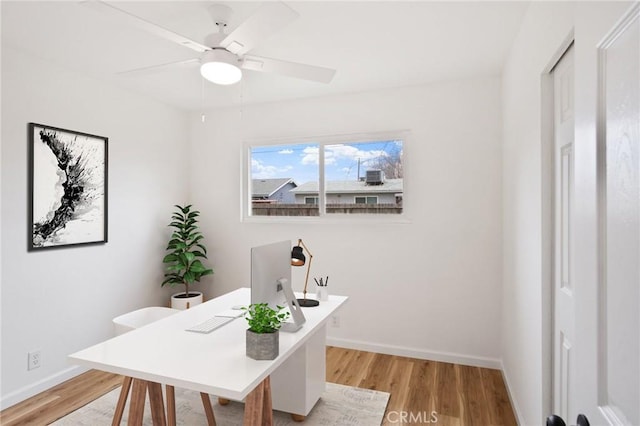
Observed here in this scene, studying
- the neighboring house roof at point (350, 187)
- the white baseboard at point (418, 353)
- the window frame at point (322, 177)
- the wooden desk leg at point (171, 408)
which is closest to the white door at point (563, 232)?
the white baseboard at point (418, 353)

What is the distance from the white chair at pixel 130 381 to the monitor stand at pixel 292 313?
0.73 m

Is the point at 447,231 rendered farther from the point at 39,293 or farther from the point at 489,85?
the point at 39,293

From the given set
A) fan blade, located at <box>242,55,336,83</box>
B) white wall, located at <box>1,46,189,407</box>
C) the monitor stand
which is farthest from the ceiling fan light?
white wall, located at <box>1,46,189,407</box>

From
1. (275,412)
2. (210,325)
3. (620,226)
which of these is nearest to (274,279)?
(210,325)

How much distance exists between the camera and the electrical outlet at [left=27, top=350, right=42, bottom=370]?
105 inches

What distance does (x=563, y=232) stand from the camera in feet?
5.35

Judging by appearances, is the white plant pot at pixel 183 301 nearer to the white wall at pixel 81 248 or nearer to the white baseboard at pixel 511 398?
the white wall at pixel 81 248

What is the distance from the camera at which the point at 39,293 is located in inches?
108

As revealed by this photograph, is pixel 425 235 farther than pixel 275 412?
Yes

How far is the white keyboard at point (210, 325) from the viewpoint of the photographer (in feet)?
6.25

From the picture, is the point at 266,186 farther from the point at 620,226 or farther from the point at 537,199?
the point at 620,226

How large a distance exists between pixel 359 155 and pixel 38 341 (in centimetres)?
312

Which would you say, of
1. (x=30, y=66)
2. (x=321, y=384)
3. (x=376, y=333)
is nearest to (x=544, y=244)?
(x=321, y=384)

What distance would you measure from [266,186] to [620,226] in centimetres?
358
